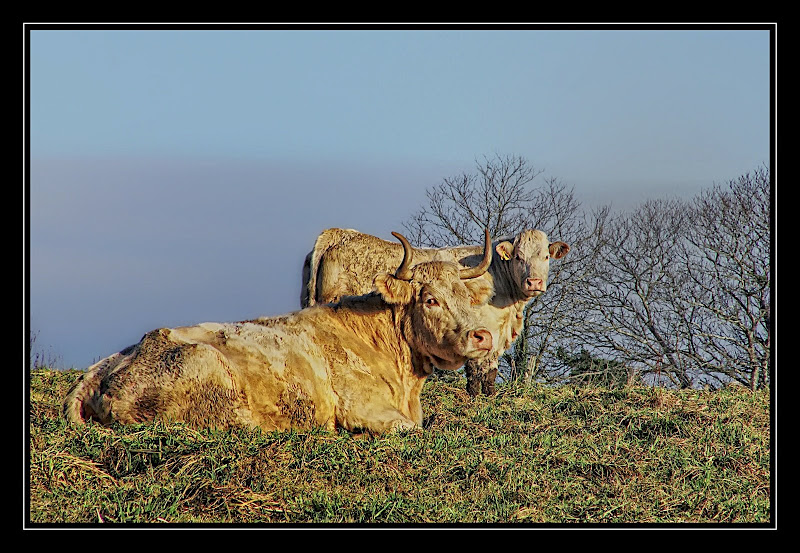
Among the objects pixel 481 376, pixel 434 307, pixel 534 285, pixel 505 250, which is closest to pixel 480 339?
pixel 434 307

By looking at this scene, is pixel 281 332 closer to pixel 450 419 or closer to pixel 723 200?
pixel 450 419

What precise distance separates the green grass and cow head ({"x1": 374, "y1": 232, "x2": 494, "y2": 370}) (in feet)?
2.66

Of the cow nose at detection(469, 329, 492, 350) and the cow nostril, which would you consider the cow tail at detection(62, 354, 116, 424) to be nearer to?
the cow nose at detection(469, 329, 492, 350)

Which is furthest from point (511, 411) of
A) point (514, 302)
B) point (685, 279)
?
point (685, 279)

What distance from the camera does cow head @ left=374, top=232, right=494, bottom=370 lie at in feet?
32.8

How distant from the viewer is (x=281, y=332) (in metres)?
9.84

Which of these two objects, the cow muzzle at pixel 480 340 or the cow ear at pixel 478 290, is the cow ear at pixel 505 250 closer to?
the cow ear at pixel 478 290

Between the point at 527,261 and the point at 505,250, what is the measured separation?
0.41m

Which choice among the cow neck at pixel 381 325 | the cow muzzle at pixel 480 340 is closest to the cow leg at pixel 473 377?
the cow neck at pixel 381 325

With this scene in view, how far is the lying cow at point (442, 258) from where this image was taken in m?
14.9

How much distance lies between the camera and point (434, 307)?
400 inches

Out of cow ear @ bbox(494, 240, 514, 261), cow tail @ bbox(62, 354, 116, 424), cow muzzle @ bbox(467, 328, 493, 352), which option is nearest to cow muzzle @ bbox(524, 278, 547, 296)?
cow ear @ bbox(494, 240, 514, 261)

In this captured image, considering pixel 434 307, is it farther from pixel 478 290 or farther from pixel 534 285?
pixel 534 285

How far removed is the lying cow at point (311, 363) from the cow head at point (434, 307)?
1 centimetres
